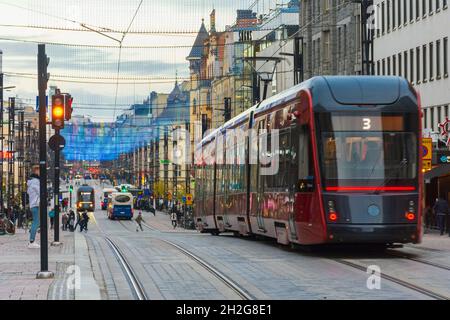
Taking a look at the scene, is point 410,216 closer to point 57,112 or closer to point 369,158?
point 369,158

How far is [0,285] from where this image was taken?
1611cm

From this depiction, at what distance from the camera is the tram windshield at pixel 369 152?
2152 centimetres

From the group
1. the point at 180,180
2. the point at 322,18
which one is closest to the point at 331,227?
the point at 322,18

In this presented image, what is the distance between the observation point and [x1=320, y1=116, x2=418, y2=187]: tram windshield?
21.5 metres

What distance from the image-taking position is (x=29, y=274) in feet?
59.8

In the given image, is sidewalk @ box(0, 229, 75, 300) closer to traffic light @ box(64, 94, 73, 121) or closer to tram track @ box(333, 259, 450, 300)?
Answer: traffic light @ box(64, 94, 73, 121)

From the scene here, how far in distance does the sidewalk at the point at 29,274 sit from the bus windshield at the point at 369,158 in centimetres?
511

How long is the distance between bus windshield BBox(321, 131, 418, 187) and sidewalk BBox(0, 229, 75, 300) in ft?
16.8

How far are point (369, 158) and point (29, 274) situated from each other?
270 inches

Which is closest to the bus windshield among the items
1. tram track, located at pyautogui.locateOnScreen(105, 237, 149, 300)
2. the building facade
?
tram track, located at pyautogui.locateOnScreen(105, 237, 149, 300)

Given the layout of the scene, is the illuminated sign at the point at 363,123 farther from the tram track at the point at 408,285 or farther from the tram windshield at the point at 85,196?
the tram windshield at the point at 85,196

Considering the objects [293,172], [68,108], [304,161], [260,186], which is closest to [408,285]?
[304,161]
